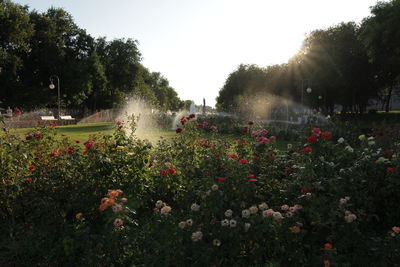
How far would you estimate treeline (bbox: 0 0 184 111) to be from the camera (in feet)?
111

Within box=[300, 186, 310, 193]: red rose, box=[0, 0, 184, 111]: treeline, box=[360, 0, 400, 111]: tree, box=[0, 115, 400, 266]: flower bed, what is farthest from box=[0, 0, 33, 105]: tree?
box=[300, 186, 310, 193]: red rose

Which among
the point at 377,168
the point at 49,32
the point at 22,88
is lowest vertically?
the point at 377,168

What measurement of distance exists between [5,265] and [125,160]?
170 cm

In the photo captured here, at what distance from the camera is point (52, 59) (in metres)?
39.2

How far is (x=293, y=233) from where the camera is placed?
319cm

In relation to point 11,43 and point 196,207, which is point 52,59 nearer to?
point 11,43

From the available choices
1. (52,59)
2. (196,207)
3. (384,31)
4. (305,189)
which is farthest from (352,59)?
(196,207)

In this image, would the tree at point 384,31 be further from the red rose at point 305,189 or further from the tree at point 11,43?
the tree at point 11,43

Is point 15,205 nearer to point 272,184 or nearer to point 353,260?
point 272,184

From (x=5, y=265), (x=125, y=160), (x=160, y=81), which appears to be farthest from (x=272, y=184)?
(x=160, y=81)

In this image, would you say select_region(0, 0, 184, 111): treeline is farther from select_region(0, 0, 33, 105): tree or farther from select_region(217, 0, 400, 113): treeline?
select_region(217, 0, 400, 113): treeline

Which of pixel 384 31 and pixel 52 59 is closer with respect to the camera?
pixel 384 31

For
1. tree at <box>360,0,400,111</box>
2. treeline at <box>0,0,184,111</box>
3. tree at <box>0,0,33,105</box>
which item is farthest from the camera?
treeline at <box>0,0,184,111</box>

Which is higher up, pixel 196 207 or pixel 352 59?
pixel 352 59
